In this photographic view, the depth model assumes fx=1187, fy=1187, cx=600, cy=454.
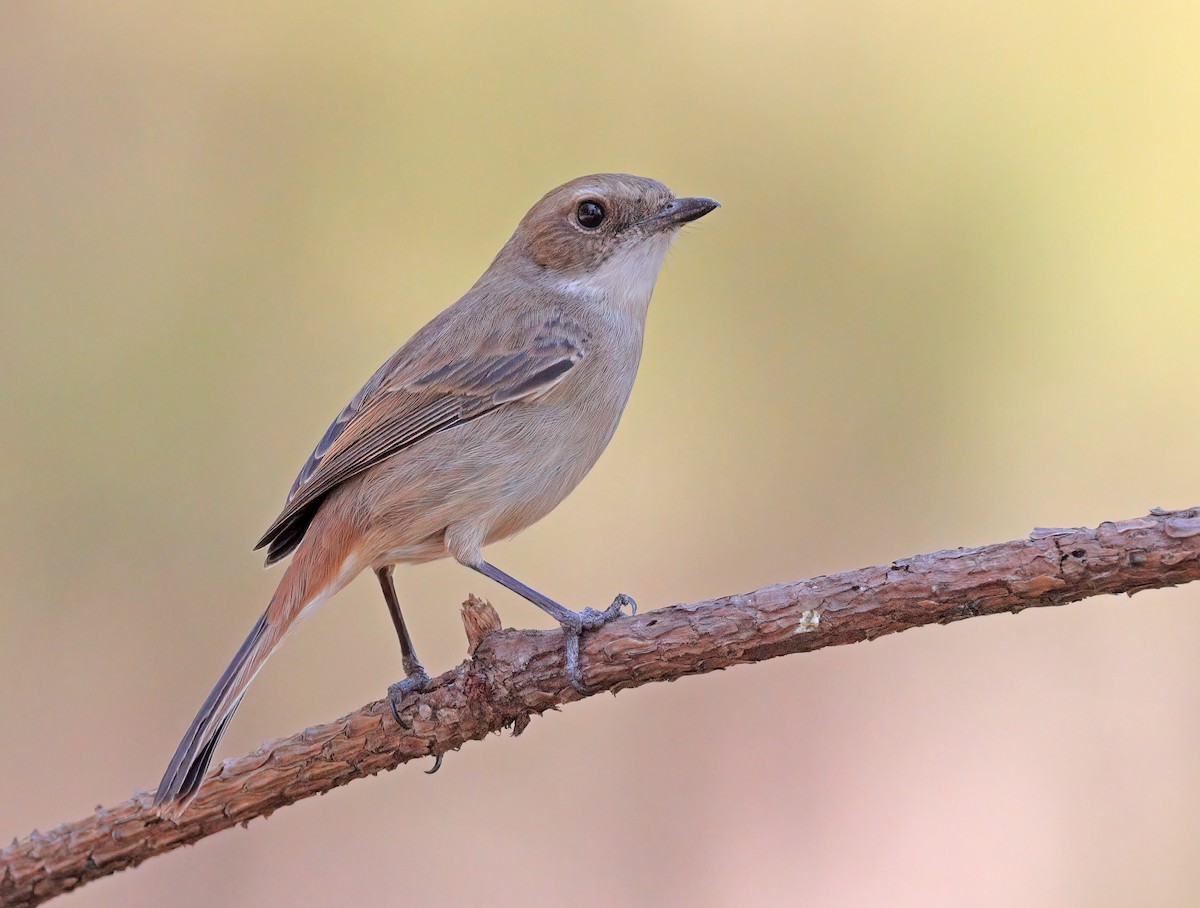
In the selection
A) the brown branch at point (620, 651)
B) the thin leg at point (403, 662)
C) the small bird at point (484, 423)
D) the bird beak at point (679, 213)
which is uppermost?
the bird beak at point (679, 213)

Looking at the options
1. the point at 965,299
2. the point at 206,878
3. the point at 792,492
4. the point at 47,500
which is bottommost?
the point at 206,878

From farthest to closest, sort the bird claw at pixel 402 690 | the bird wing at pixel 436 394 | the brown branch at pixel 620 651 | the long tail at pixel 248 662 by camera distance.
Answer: the bird wing at pixel 436 394 → the bird claw at pixel 402 690 → the long tail at pixel 248 662 → the brown branch at pixel 620 651

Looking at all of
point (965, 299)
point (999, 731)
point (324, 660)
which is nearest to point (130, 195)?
point (324, 660)

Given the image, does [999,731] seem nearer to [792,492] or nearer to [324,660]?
[792,492]

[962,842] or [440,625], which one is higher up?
[440,625]

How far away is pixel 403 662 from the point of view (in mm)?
4828

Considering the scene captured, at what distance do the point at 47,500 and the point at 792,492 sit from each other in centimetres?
473

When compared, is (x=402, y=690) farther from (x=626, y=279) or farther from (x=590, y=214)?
(x=590, y=214)

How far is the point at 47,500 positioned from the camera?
7.52 metres

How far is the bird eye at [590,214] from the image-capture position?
212 inches

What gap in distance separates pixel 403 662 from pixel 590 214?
7.08ft

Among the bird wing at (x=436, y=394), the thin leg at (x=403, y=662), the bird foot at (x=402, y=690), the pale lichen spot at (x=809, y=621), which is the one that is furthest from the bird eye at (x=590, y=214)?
the pale lichen spot at (x=809, y=621)

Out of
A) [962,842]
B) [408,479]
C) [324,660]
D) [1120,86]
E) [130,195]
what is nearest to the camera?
[408,479]

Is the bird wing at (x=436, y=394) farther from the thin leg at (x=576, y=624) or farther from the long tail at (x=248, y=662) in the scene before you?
the thin leg at (x=576, y=624)
